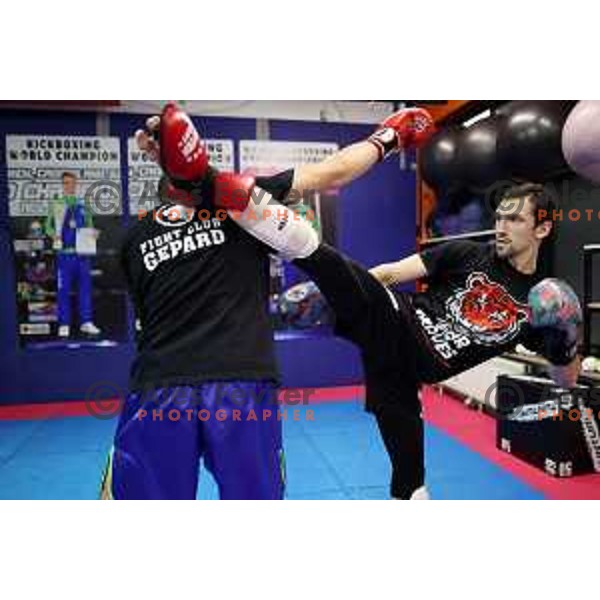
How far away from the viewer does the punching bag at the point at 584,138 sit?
1.96m

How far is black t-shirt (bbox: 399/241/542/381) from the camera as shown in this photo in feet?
6.64

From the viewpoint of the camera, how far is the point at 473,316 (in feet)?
6.68

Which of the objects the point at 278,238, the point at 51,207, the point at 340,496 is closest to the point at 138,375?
the point at 278,238

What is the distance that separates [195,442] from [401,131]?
114 cm

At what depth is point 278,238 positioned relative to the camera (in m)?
1.31

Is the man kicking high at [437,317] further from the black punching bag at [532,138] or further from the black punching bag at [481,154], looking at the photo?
the black punching bag at [481,154]

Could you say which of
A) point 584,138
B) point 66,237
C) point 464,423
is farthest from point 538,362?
point 66,237

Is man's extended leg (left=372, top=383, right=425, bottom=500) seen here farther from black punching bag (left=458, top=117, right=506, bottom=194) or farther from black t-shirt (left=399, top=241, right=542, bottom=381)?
black punching bag (left=458, top=117, right=506, bottom=194)

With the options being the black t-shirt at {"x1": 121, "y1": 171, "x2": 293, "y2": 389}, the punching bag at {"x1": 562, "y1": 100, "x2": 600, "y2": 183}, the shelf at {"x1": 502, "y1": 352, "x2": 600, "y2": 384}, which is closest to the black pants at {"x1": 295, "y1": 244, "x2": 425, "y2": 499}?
the black t-shirt at {"x1": 121, "y1": 171, "x2": 293, "y2": 389}

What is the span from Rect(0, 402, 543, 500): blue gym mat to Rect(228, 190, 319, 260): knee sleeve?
1.37 m

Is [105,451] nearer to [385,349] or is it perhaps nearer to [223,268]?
[385,349]

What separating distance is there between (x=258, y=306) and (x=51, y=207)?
3.12m

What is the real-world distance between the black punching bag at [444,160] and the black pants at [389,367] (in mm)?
1149

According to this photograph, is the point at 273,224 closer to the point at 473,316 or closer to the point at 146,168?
the point at 473,316
